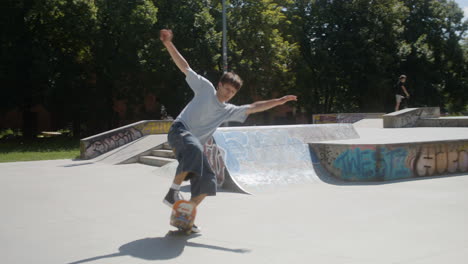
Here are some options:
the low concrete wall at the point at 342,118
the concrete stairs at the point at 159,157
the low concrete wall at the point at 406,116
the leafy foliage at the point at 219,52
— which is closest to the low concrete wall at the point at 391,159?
the concrete stairs at the point at 159,157

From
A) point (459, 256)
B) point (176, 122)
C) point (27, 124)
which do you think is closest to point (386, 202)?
point (459, 256)

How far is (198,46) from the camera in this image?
27.0m

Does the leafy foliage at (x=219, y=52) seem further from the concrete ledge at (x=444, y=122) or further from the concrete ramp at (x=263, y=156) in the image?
the concrete ramp at (x=263, y=156)

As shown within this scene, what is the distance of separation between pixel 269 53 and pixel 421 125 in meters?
14.1

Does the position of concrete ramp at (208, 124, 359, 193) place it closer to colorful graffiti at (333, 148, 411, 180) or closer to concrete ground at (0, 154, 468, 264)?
concrete ground at (0, 154, 468, 264)

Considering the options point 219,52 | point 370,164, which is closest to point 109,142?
point 370,164

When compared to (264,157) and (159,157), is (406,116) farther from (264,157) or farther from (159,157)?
(264,157)

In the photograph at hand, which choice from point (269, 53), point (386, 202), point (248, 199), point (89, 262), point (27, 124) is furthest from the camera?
point (269, 53)

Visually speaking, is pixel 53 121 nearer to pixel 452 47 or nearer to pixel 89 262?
pixel 452 47

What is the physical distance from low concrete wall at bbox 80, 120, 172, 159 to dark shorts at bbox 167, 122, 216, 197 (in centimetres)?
1123

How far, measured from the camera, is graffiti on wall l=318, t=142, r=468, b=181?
844 centimetres

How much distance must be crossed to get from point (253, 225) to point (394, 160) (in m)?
4.68

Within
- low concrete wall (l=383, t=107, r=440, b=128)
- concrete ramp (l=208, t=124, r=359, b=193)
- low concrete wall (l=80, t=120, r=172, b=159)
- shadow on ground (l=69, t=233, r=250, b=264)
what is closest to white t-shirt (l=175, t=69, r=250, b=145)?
shadow on ground (l=69, t=233, r=250, b=264)

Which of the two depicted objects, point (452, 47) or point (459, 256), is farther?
point (452, 47)
